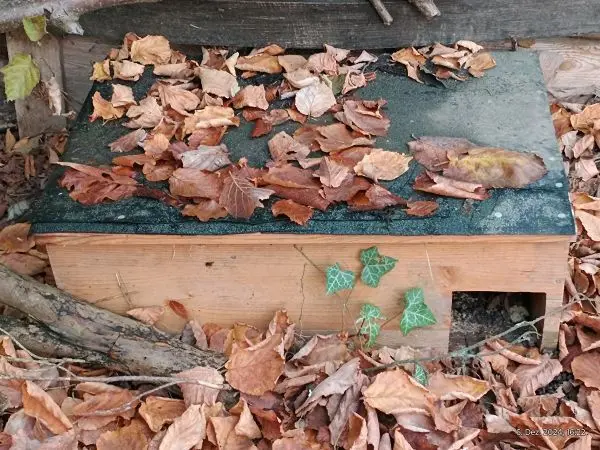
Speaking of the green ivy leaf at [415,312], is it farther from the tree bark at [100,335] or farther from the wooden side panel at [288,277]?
the tree bark at [100,335]

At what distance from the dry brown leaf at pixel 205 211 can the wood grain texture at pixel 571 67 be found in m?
1.72

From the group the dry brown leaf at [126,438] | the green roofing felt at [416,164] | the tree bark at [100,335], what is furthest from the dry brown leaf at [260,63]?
the dry brown leaf at [126,438]

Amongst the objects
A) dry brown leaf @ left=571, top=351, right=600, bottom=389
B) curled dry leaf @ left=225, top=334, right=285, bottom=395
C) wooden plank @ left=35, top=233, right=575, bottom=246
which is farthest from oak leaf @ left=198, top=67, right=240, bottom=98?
dry brown leaf @ left=571, top=351, right=600, bottom=389

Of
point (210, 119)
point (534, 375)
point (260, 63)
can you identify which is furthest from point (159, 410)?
point (260, 63)

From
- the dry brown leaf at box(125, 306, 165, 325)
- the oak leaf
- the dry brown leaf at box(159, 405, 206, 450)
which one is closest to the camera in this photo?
the dry brown leaf at box(159, 405, 206, 450)

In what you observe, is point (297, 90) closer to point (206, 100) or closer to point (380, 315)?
point (206, 100)

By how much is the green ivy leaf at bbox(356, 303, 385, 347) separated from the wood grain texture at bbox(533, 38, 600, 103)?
1542 millimetres

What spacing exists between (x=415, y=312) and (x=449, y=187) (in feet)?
1.36

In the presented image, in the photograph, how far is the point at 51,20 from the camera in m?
3.13

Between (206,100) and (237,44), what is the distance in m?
0.45

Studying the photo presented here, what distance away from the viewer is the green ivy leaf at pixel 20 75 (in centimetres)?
327

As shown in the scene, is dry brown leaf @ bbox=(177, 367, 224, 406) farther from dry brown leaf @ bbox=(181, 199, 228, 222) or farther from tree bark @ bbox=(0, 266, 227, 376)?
dry brown leaf @ bbox=(181, 199, 228, 222)

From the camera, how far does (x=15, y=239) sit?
313 centimetres

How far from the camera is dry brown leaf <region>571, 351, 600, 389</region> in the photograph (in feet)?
8.25
